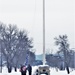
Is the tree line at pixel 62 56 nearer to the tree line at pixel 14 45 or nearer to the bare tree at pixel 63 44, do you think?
the bare tree at pixel 63 44

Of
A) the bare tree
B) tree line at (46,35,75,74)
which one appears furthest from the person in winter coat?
the bare tree

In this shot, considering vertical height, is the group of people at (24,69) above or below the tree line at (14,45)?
below

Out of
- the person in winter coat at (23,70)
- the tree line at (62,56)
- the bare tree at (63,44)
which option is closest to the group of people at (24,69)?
the person in winter coat at (23,70)

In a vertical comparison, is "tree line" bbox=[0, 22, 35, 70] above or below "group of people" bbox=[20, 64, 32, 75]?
above

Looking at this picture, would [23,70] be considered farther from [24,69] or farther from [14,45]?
[14,45]

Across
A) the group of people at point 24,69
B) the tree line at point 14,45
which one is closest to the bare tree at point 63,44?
the tree line at point 14,45

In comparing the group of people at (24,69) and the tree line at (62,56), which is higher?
the tree line at (62,56)

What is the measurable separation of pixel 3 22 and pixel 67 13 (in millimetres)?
821

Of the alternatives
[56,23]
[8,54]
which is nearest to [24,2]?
[56,23]

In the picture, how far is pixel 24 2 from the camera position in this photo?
2.72m

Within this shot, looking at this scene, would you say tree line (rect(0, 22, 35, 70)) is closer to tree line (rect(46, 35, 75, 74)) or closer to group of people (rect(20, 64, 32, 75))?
group of people (rect(20, 64, 32, 75))

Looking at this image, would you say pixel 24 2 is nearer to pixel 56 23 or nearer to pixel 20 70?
pixel 56 23

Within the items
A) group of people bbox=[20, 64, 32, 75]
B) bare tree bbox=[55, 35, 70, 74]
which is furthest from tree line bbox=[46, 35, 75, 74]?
group of people bbox=[20, 64, 32, 75]

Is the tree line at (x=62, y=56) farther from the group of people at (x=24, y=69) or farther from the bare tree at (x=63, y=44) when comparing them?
the group of people at (x=24, y=69)
